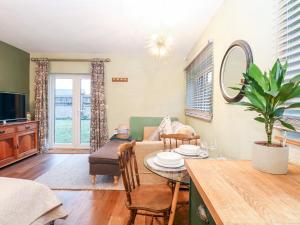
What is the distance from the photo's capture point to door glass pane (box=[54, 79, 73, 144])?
5254 mm

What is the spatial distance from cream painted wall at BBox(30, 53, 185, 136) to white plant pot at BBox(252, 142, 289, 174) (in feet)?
13.5

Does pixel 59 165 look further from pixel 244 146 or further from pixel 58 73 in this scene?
pixel 244 146

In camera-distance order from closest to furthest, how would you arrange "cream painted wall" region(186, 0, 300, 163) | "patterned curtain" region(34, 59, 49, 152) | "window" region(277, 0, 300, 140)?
1. "window" region(277, 0, 300, 140)
2. "cream painted wall" region(186, 0, 300, 163)
3. "patterned curtain" region(34, 59, 49, 152)

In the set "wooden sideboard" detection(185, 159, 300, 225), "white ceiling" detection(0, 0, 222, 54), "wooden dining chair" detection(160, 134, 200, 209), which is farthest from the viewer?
"white ceiling" detection(0, 0, 222, 54)

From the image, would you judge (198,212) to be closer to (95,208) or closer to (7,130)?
(95,208)

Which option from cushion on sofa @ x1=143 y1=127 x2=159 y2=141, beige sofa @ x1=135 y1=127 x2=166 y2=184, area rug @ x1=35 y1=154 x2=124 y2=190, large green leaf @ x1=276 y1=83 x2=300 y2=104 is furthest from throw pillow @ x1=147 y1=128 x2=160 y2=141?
large green leaf @ x1=276 y1=83 x2=300 y2=104

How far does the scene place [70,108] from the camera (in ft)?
17.3

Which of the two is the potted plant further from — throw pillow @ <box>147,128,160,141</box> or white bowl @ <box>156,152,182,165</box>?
throw pillow @ <box>147,128,160,141</box>

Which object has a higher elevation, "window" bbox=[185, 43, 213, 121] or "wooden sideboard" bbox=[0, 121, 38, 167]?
"window" bbox=[185, 43, 213, 121]

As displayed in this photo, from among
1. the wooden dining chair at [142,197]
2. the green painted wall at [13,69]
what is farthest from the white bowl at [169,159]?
the green painted wall at [13,69]

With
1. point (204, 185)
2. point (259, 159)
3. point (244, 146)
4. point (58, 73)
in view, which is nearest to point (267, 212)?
point (204, 185)

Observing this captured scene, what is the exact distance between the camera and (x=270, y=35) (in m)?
1.50

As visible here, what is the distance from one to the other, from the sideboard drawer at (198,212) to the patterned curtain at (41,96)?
4745 millimetres

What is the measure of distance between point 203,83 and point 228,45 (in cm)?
113
